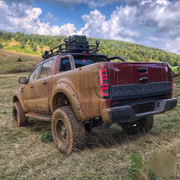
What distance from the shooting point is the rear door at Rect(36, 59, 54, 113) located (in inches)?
157

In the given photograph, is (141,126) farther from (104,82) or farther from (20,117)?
(20,117)

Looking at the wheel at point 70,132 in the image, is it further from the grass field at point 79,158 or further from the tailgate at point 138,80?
the tailgate at point 138,80

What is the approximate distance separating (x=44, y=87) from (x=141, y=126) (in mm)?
2262

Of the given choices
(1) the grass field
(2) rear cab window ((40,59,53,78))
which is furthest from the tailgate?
(2) rear cab window ((40,59,53,78))

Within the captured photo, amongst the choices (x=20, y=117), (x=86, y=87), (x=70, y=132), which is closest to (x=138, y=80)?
Result: (x=86, y=87)

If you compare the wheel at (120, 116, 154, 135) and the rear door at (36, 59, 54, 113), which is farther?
the rear door at (36, 59, 54, 113)

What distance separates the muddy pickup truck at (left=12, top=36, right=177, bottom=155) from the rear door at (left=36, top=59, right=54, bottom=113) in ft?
0.07

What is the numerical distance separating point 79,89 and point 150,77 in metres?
1.15

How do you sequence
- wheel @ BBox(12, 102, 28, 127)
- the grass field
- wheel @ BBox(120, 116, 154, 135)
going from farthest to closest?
wheel @ BBox(12, 102, 28, 127) < wheel @ BBox(120, 116, 154, 135) < the grass field

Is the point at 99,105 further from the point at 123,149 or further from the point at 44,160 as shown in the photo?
the point at 44,160

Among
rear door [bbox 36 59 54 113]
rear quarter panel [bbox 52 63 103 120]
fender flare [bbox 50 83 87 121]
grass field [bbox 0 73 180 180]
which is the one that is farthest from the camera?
rear door [bbox 36 59 54 113]

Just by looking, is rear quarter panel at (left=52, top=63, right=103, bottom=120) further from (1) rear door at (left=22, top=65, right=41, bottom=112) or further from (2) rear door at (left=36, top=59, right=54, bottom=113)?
(1) rear door at (left=22, top=65, right=41, bottom=112)

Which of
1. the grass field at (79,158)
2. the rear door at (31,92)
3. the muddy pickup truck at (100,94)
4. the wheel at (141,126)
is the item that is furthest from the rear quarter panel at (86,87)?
the rear door at (31,92)

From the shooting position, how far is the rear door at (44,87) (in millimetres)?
3979
